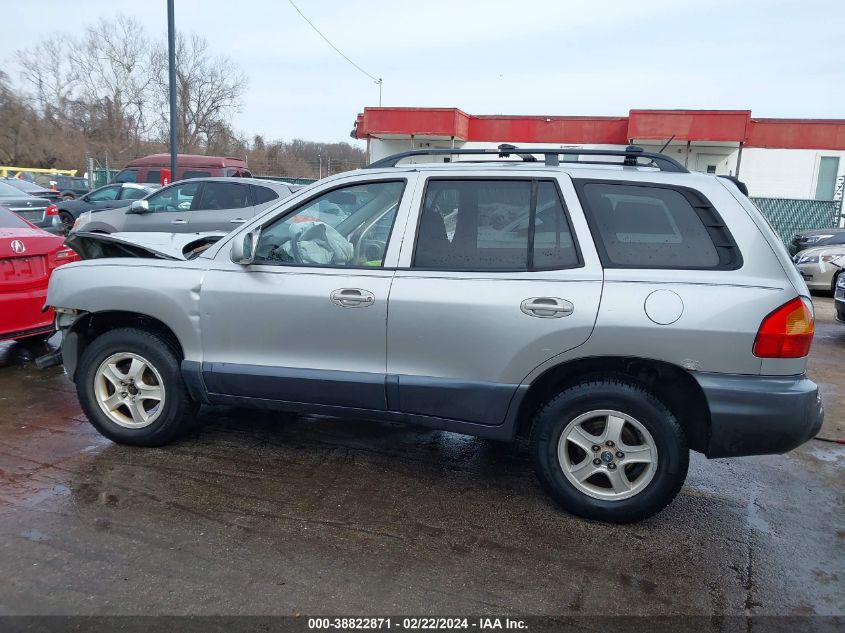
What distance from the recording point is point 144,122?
50.7m

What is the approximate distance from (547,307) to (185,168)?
18.4 m

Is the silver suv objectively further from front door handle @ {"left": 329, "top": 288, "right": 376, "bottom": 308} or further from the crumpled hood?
the crumpled hood

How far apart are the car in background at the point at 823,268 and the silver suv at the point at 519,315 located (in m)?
9.82

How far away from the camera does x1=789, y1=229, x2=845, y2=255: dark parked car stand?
43.3 feet

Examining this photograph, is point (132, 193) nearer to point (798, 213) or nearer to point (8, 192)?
point (8, 192)

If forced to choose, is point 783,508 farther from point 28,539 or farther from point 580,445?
point 28,539

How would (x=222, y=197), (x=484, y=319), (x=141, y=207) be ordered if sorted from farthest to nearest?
(x=222, y=197)
(x=141, y=207)
(x=484, y=319)

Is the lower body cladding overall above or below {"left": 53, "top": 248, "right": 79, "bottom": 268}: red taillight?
below

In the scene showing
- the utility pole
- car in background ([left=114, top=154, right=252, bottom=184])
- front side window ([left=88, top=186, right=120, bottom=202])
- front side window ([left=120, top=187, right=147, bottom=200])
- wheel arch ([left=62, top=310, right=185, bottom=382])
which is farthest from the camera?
car in background ([left=114, top=154, right=252, bottom=184])

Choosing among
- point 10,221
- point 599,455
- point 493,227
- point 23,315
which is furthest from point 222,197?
point 599,455

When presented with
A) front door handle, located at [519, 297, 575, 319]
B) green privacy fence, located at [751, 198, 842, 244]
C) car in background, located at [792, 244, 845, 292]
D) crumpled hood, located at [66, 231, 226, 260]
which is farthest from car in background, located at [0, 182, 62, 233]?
green privacy fence, located at [751, 198, 842, 244]

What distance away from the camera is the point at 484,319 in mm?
3486

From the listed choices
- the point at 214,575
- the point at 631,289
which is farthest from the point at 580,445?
the point at 214,575

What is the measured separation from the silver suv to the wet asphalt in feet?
1.26
